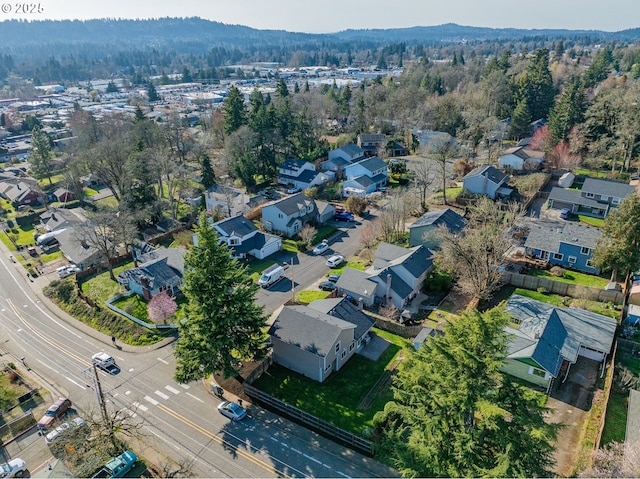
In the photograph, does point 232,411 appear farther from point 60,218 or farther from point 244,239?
point 60,218

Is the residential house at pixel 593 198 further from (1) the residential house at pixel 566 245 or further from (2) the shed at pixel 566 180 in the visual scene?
(1) the residential house at pixel 566 245

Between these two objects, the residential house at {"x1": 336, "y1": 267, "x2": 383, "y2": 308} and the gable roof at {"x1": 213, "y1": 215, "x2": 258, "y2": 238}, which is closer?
the residential house at {"x1": 336, "y1": 267, "x2": 383, "y2": 308}

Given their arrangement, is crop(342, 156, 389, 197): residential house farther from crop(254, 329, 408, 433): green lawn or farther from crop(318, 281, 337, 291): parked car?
crop(254, 329, 408, 433): green lawn

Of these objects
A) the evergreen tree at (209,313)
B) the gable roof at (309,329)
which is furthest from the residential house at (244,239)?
the evergreen tree at (209,313)

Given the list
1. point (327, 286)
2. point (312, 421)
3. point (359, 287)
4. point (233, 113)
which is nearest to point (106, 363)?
point (312, 421)

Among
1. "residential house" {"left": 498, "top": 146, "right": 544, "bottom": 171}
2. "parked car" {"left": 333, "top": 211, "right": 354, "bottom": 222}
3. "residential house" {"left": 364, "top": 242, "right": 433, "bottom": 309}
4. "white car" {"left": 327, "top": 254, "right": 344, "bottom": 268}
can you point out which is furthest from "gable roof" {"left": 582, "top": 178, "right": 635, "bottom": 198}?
"white car" {"left": 327, "top": 254, "right": 344, "bottom": 268}

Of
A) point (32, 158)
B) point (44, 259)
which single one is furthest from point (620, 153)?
point (32, 158)

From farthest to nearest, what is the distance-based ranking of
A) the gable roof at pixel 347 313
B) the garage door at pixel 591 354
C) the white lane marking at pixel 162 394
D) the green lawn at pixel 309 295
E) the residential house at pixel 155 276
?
1. the residential house at pixel 155 276
2. the green lawn at pixel 309 295
3. the gable roof at pixel 347 313
4. the garage door at pixel 591 354
5. the white lane marking at pixel 162 394
